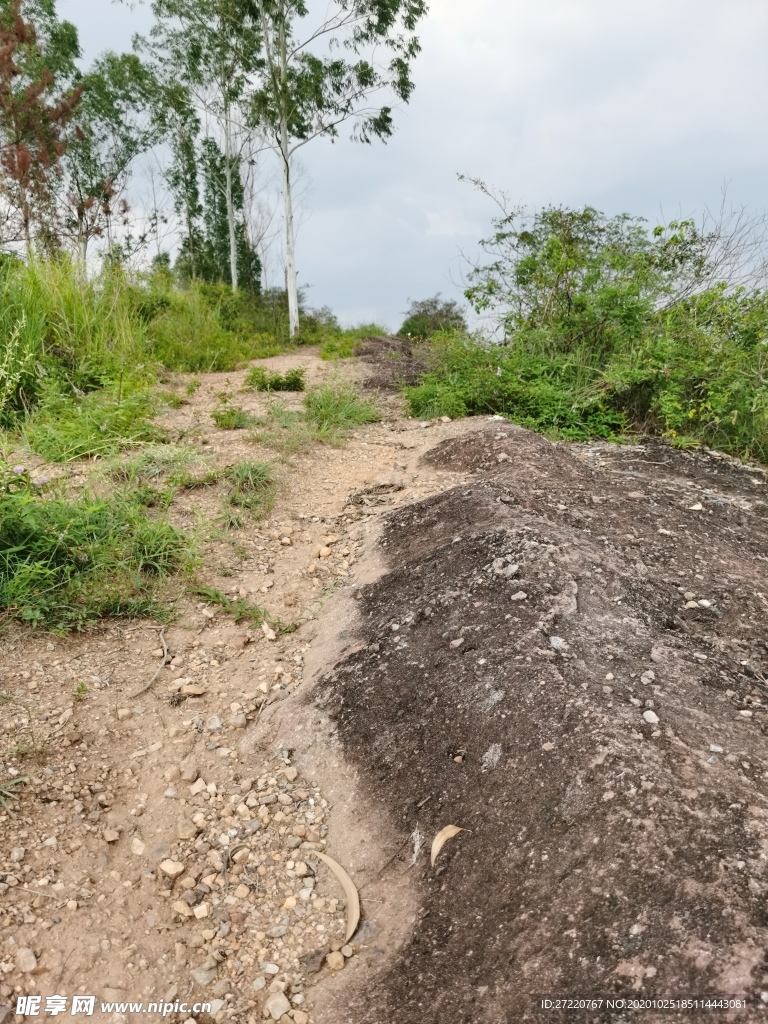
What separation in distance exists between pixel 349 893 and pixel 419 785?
1.12ft

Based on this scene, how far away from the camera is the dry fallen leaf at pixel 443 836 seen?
1681 mm

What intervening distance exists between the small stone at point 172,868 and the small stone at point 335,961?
50 cm

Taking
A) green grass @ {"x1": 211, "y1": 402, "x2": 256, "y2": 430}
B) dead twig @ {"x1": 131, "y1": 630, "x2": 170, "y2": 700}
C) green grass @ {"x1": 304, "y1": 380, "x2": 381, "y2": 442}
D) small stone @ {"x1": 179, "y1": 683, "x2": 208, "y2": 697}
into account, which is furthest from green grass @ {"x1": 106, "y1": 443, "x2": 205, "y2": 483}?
small stone @ {"x1": 179, "y1": 683, "x2": 208, "y2": 697}

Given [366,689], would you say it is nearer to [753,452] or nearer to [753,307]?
[753,452]

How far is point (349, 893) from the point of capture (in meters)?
1.68

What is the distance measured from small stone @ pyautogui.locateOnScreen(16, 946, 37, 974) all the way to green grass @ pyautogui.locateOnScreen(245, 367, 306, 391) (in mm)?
5489

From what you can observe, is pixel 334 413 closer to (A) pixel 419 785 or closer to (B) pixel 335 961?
(A) pixel 419 785

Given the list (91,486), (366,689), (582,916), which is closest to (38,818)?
(366,689)

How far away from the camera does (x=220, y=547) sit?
327 centimetres

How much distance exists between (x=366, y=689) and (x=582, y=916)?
102 centimetres

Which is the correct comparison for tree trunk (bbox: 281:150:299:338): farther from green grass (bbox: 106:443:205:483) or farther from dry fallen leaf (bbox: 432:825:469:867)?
dry fallen leaf (bbox: 432:825:469:867)

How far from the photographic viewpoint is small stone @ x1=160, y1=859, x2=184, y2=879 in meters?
1.76

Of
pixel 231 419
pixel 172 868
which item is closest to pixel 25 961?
pixel 172 868

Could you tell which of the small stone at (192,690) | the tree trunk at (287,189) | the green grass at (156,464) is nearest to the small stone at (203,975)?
the small stone at (192,690)
